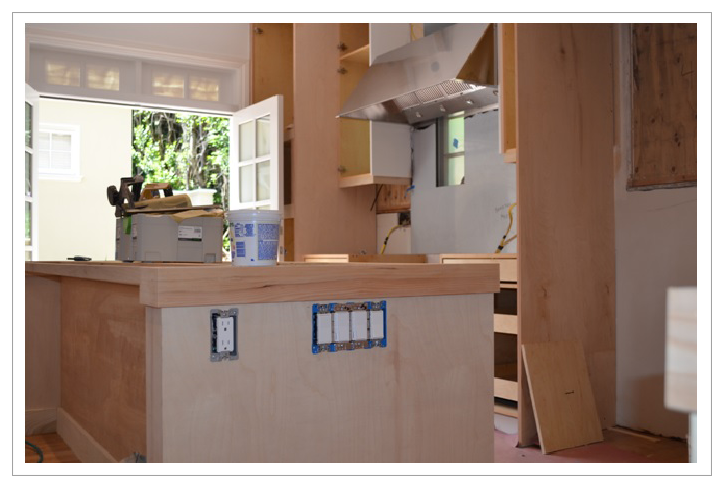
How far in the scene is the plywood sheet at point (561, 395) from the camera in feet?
11.3

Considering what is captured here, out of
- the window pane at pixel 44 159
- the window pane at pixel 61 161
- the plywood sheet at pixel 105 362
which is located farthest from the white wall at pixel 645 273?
the window pane at pixel 61 161

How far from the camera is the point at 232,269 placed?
5.17 feet

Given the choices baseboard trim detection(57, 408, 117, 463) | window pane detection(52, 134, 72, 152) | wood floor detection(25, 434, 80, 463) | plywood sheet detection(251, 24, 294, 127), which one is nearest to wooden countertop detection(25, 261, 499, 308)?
baseboard trim detection(57, 408, 117, 463)

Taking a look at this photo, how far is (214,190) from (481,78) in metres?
6.92

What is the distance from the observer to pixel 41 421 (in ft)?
8.60

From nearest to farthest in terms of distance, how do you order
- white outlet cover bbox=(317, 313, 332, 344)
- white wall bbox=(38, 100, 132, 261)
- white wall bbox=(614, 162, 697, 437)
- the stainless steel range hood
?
1. white outlet cover bbox=(317, 313, 332, 344)
2. white wall bbox=(614, 162, 697, 437)
3. the stainless steel range hood
4. white wall bbox=(38, 100, 132, 261)

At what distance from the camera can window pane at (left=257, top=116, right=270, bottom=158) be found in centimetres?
525

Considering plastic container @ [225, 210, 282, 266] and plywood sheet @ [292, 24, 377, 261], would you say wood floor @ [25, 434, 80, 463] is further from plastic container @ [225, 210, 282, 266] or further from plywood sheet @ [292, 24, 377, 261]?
plywood sheet @ [292, 24, 377, 261]

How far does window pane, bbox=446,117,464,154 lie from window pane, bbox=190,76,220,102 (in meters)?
1.97

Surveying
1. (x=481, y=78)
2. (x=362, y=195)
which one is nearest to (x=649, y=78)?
(x=481, y=78)

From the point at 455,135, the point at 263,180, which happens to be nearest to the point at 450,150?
the point at 455,135

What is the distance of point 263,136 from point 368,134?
784mm

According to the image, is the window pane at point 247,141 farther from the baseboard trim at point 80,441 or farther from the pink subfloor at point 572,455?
the baseboard trim at point 80,441

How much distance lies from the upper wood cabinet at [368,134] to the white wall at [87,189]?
17.7 feet
